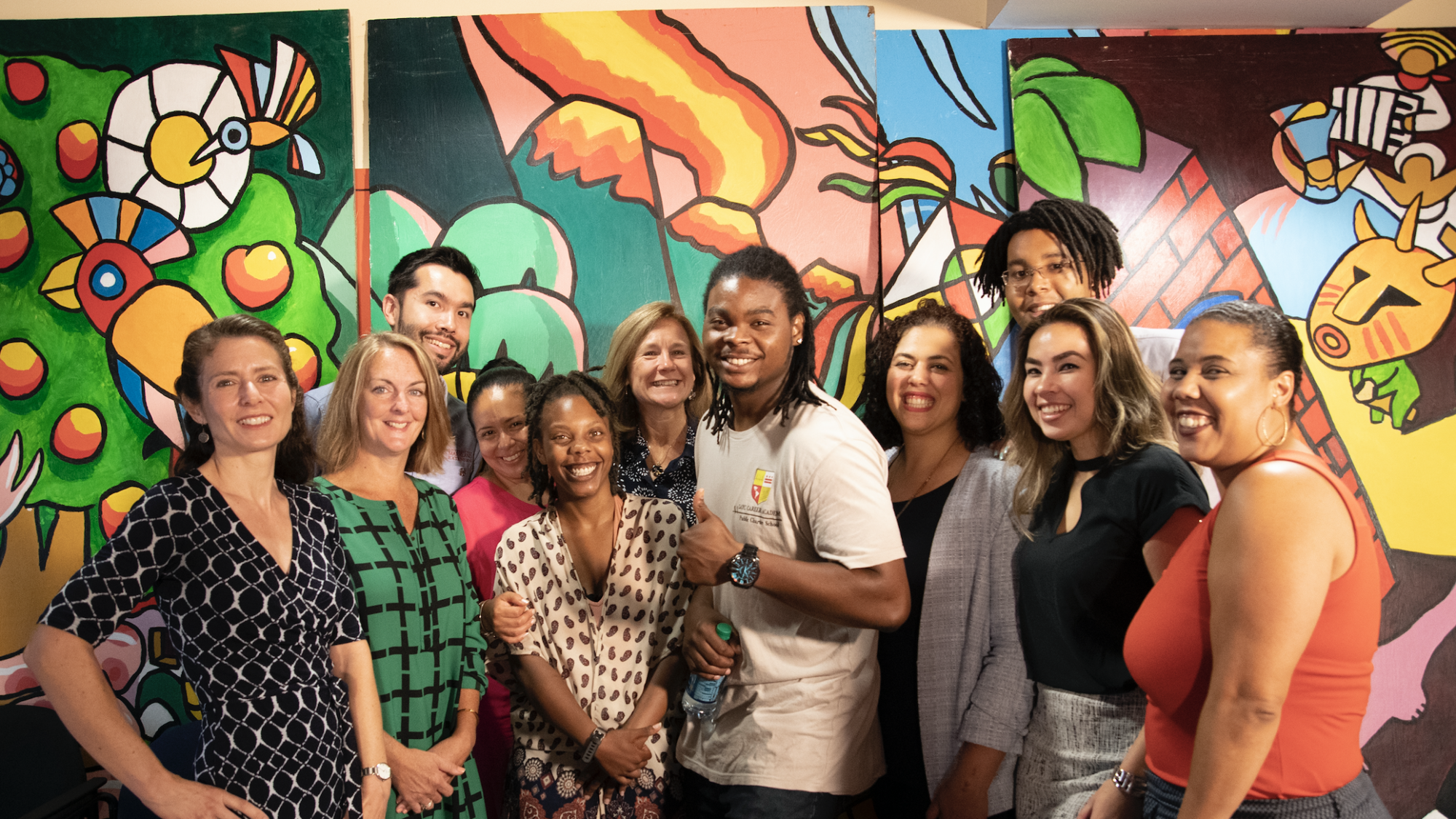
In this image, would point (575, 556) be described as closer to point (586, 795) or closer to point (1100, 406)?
point (586, 795)

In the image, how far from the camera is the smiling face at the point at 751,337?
2061 mm

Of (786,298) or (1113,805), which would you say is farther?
(786,298)

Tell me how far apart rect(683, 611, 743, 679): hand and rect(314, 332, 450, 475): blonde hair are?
105 cm

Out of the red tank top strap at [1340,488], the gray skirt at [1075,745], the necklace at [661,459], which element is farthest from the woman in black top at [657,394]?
the red tank top strap at [1340,488]

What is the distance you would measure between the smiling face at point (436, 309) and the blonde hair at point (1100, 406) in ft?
6.65

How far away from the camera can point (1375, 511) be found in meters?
3.09

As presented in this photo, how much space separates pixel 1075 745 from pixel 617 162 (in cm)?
253

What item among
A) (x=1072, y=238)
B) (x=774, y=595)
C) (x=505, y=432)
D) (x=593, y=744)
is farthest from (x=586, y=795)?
(x=1072, y=238)

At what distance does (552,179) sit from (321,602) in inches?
71.5

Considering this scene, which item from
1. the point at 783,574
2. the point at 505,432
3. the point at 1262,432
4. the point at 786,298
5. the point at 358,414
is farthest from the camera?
the point at 505,432

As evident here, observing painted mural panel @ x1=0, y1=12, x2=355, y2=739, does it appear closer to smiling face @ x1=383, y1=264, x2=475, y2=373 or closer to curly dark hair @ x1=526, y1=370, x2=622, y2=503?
smiling face @ x1=383, y1=264, x2=475, y2=373

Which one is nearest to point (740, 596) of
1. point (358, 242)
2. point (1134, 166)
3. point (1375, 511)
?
point (358, 242)

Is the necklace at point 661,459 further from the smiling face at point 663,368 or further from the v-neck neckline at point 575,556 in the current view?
the v-neck neckline at point 575,556

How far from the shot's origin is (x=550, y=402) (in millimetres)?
2498
